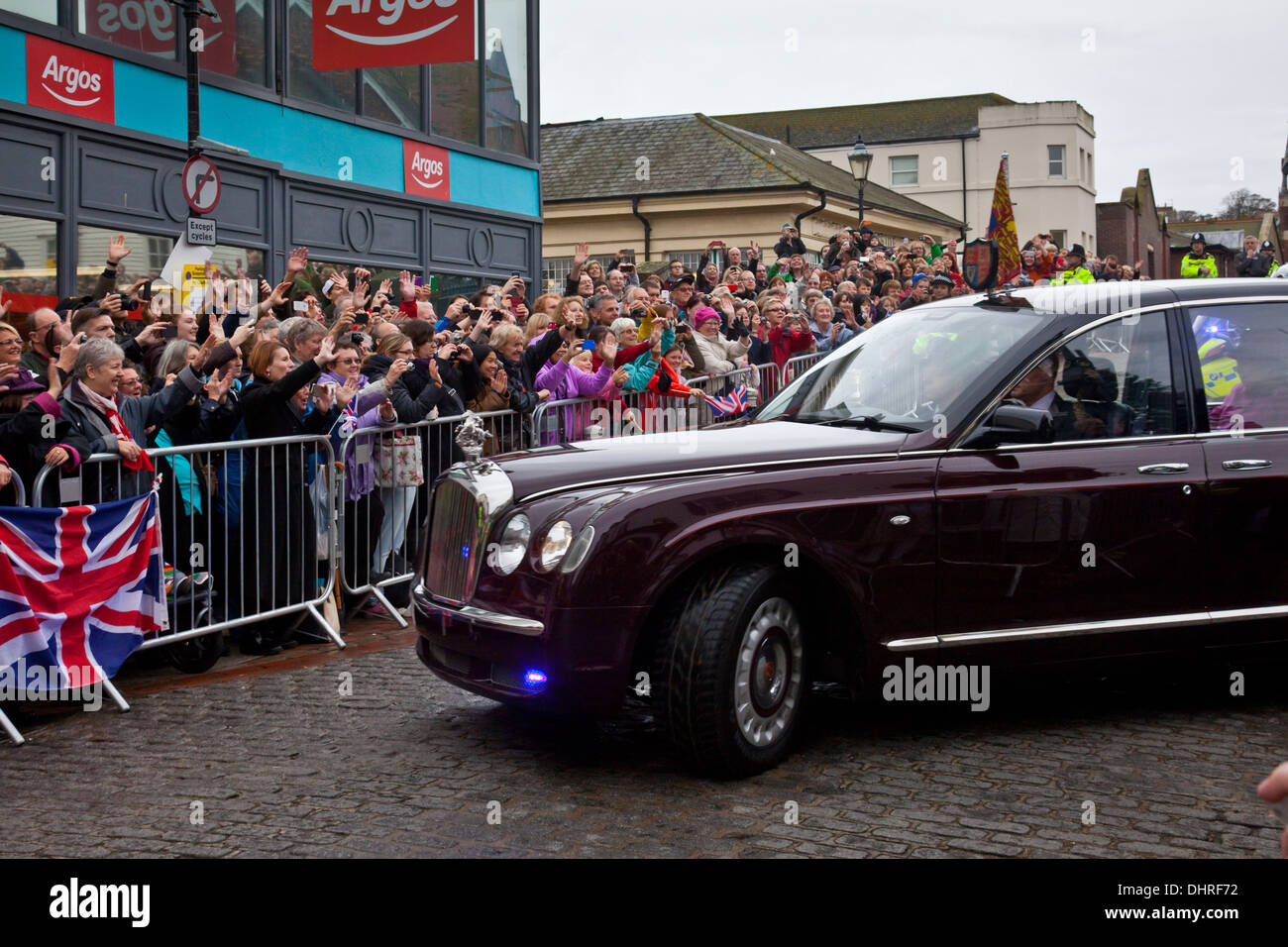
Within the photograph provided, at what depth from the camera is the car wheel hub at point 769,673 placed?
5.58 meters

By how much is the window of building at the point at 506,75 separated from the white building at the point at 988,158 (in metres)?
48.5

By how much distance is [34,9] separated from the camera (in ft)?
43.4

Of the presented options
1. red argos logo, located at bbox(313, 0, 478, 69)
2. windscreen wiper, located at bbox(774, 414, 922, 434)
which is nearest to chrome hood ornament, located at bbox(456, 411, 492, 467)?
windscreen wiper, located at bbox(774, 414, 922, 434)

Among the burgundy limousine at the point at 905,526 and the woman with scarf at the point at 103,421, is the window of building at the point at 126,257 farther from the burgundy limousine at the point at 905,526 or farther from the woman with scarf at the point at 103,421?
the burgundy limousine at the point at 905,526

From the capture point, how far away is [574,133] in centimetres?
4597

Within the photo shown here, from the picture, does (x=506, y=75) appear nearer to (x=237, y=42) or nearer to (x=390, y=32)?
(x=237, y=42)

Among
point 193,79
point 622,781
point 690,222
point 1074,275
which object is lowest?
point 622,781

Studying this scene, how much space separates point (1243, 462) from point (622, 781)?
3.22m

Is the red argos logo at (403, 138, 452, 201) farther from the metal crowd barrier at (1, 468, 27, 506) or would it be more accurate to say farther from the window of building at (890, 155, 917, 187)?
the window of building at (890, 155, 917, 187)

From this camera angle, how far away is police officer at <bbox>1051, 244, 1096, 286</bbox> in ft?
80.0

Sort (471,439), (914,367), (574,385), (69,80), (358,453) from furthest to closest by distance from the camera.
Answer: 1. (69,80)
2. (574,385)
3. (358,453)
4. (471,439)
5. (914,367)

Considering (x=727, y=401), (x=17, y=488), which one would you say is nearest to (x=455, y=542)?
(x=17, y=488)

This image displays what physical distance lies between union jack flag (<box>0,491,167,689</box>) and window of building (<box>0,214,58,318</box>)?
6179 millimetres
